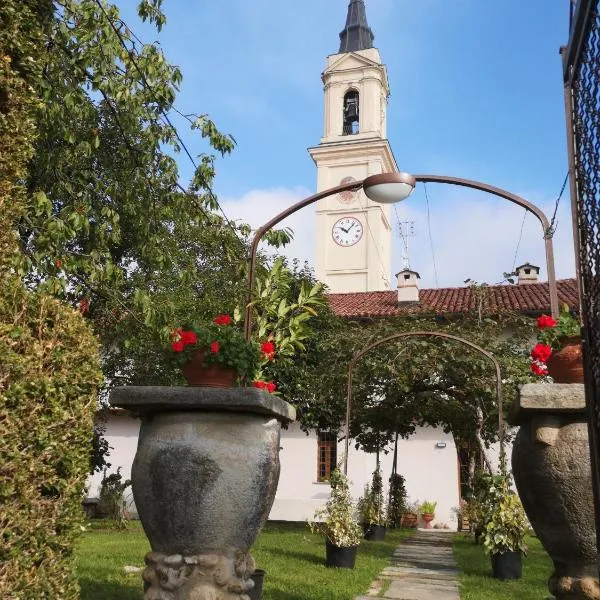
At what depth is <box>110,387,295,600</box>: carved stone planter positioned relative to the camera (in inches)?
126

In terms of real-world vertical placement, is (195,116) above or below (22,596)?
above

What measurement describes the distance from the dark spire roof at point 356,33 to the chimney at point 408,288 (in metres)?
15.4

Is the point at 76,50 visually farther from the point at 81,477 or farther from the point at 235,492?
the point at 235,492

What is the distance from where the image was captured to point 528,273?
21.3m

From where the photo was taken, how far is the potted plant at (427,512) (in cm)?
1659

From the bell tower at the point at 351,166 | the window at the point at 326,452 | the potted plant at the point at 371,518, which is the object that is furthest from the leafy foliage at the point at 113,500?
the bell tower at the point at 351,166

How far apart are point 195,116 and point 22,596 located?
194 inches

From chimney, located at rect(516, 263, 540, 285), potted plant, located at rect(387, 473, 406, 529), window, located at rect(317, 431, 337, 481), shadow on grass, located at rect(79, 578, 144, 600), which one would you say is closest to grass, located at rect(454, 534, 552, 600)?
shadow on grass, located at rect(79, 578, 144, 600)

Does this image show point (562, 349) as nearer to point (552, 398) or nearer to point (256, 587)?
point (552, 398)

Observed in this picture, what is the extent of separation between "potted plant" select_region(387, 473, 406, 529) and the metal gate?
14089mm

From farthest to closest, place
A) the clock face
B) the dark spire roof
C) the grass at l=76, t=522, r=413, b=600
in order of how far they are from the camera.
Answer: the dark spire roof, the clock face, the grass at l=76, t=522, r=413, b=600

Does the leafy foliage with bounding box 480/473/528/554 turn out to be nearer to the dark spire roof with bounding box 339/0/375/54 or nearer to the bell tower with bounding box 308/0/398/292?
the bell tower with bounding box 308/0/398/292

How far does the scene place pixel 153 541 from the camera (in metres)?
3.32

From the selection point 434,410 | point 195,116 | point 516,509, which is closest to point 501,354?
point 434,410
